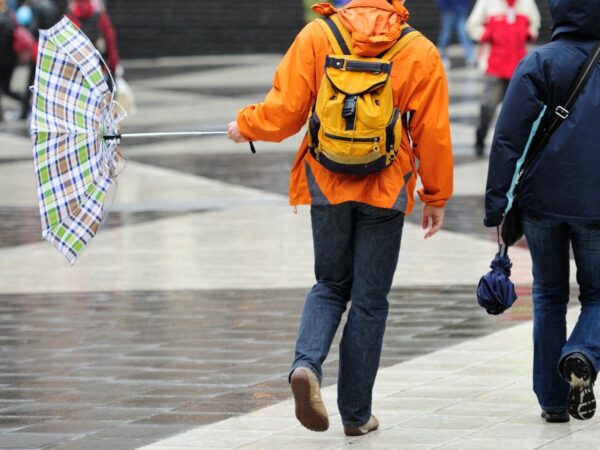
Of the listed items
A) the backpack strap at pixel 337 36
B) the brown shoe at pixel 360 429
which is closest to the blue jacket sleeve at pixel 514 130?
the backpack strap at pixel 337 36

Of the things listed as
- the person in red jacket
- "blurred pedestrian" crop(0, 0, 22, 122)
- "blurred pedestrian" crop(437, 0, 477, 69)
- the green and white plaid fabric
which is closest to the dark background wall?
"blurred pedestrian" crop(437, 0, 477, 69)

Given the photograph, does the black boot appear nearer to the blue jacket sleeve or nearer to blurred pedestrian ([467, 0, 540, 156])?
the blue jacket sleeve

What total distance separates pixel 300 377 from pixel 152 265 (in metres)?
4.49

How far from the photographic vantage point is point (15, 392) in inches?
249

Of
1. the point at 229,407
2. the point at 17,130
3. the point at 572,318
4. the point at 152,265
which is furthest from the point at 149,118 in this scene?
the point at 229,407

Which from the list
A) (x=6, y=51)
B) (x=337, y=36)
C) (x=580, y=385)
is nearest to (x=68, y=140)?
(x=337, y=36)

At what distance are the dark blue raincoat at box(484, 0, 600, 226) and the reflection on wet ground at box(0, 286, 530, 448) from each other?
1.32 metres

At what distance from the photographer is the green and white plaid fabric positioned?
18.7 feet

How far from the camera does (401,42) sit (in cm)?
526

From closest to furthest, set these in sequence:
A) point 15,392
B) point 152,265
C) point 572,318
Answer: point 15,392, point 572,318, point 152,265

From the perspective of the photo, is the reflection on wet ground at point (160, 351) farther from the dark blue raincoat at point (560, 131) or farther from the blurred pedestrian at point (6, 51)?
the blurred pedestrian at point (6, 51)

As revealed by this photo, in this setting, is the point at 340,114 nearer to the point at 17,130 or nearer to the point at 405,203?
the point at 405,203

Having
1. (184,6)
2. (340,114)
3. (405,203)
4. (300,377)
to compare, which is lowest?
(184,6)

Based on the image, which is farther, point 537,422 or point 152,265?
point 152,265
